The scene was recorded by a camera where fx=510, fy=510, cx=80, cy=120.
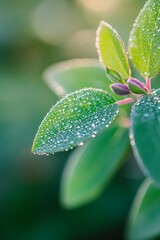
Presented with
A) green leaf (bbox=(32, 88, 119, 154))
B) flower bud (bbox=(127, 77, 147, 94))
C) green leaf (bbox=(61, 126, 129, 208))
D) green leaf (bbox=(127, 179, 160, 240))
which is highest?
green leaf (bbox=(32, 88, 119, 154))

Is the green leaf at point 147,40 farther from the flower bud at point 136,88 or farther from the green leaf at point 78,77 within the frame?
the green leaf at point 78,77

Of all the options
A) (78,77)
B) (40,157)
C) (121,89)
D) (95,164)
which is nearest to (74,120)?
(121,89)

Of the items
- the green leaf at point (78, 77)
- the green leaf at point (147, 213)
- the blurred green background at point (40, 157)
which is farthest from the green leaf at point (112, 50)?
the blurred green background at point (40, 157)

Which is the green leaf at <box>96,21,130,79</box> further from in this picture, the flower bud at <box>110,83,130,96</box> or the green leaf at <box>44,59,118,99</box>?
the green leaf at <box>44,59,118,99</box>

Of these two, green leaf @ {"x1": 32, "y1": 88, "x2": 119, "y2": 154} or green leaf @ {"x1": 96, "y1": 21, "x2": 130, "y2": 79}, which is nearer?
green leaf @ {"x1": 32, "y1": 88, "x2": 119, "y2": 154}

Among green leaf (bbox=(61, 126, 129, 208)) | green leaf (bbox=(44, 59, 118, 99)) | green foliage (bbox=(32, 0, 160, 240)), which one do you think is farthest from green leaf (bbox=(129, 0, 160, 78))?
green leaf (bbox=(61, 126, 129, 208))

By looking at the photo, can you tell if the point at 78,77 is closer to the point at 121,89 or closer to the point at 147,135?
the point at 121,89

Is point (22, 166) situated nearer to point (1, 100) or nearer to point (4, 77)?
point (1, 100)

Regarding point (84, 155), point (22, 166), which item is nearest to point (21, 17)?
point (22, 166)
